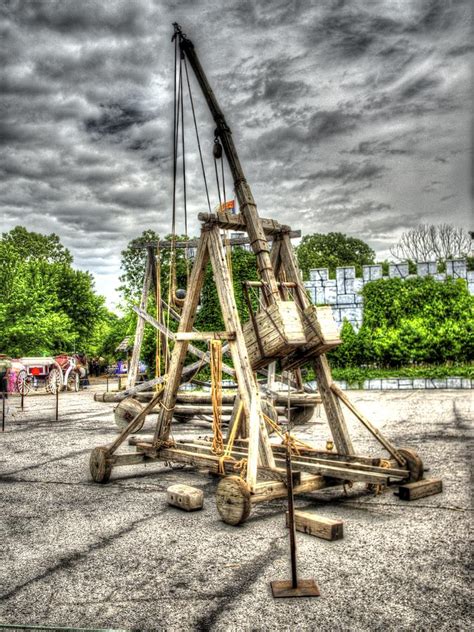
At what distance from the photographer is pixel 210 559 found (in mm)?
3984

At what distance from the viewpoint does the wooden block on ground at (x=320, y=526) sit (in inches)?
169

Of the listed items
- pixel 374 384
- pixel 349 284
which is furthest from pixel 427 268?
pixel 374 384

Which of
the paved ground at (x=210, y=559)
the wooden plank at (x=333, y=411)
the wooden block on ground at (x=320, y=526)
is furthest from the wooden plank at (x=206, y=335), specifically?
the wooden block on ground at (x=320, y=526)

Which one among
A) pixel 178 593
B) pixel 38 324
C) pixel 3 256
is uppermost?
pixel 3 256

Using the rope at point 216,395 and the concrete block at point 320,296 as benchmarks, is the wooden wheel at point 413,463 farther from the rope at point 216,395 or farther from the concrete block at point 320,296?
the concrete block at point 320,296

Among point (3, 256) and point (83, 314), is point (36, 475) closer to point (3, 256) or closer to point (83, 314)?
point (3, 256)

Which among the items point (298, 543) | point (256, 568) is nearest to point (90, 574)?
point (256, 568)

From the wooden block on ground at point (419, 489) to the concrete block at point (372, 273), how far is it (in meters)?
16.7

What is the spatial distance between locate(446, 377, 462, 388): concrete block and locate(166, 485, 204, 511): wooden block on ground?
1547 cm

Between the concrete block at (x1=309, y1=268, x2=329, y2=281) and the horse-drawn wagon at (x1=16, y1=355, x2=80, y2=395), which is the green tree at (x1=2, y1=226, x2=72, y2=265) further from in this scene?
the concrete block at (x1=309, y1=268, x2=329, y2=281)

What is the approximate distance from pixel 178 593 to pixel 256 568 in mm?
593

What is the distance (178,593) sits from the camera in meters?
3.43

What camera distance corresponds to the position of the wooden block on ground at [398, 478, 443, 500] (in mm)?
5316

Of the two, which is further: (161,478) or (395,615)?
(161,478)
